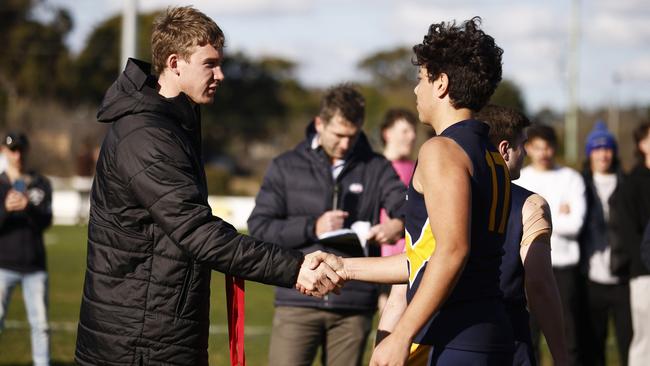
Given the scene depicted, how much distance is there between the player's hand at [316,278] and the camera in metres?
4.81

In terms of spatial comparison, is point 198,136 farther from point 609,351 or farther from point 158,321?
point 609,351

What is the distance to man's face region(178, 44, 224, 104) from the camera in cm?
488

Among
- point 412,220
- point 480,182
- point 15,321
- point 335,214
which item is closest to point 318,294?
point 412,220

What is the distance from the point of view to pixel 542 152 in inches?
354

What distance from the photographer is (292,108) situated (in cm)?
6975

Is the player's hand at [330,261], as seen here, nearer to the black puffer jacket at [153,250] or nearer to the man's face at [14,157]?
the black puffer jacket at [153,250]

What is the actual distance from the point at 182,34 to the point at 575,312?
18.5ft

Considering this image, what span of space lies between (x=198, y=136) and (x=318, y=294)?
0.97 m

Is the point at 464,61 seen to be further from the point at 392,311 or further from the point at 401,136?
the point at 401,136

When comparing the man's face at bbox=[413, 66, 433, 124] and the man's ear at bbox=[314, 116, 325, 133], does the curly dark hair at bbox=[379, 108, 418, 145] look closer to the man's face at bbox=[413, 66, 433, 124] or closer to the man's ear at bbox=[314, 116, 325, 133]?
the man's ear at bbox=[314, 116, 325, 133]

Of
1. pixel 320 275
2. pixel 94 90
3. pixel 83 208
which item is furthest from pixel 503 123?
pixel 94 90

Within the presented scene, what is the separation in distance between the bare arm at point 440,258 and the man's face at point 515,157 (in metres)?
1.38

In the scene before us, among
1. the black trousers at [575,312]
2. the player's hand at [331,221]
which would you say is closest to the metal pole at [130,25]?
the black trousers at [575,312]

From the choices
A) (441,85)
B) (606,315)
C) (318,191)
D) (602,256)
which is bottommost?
(606,315)
